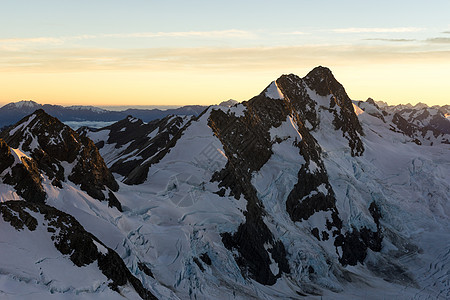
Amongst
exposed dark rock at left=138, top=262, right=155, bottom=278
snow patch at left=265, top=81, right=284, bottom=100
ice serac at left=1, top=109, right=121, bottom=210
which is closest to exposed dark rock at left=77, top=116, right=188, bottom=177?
snow patch at left=265, top=81, right=284, bottom=100

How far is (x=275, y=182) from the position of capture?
303 ft

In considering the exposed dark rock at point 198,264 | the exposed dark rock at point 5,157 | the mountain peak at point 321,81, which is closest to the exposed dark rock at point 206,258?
the exposed dark rock at point 198,264

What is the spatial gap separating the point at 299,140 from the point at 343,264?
1279 inches

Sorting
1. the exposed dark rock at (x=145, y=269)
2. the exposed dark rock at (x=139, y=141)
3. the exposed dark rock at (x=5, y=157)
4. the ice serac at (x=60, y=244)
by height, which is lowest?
the exposed dark rock at (x=139, y=141)

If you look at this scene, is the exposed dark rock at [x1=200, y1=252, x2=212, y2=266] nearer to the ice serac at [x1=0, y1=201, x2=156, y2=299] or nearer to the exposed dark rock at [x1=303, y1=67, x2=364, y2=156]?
the ice serac at [x1=0, y1=201, x2=156, y2=299]

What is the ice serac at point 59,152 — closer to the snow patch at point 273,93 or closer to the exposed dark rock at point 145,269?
the exposed dark rock at point 145,269

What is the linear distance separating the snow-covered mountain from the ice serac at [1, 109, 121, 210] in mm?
296

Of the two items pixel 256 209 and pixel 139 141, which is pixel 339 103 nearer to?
pixel 139 141

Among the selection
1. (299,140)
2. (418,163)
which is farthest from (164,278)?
(418,163)

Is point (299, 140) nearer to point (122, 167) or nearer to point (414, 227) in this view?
point (414, 227)

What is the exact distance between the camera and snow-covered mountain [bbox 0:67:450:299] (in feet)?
158

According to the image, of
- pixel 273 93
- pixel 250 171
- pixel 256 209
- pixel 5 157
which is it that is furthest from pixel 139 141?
pixel 5 157

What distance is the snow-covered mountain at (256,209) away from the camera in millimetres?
48250

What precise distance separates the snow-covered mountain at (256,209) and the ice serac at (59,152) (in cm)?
30
